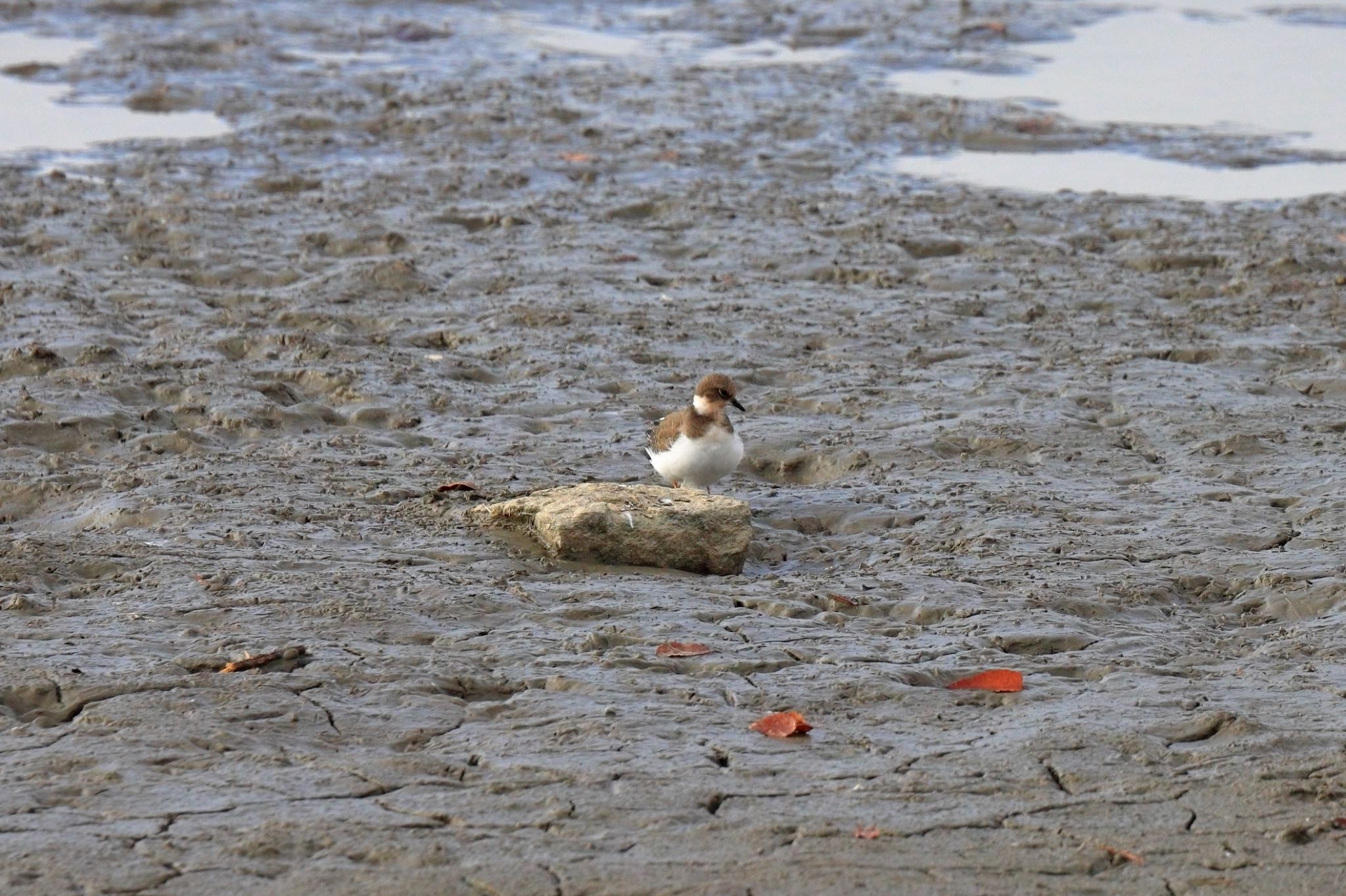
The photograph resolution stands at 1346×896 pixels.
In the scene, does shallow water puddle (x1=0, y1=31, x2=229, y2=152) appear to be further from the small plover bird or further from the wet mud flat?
the small plover bird

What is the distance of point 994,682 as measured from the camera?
18.9 ft

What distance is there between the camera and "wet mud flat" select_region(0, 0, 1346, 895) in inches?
187

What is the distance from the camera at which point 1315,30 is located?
19.5m

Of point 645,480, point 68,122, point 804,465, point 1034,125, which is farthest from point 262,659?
point 1034,125

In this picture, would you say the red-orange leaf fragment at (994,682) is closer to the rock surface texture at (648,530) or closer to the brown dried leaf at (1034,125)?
the rock surface texture at (648,530)

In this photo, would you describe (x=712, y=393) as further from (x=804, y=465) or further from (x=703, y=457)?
(x=804, y=465)

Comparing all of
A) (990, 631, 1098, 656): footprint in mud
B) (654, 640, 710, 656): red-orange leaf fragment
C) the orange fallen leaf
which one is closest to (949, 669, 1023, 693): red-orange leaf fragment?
(990, 631, 1098, 656): footprint in mud

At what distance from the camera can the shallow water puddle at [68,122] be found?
14.4 m

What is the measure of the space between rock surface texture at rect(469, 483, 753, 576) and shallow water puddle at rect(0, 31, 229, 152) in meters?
8.87

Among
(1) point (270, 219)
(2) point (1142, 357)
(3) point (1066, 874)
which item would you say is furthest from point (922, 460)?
(1) point (270, 219)

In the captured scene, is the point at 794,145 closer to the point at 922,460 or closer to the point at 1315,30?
the point at 922,460

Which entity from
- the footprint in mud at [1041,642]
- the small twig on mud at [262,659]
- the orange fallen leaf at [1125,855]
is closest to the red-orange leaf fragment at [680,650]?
the footprint in mud at [1041,642]

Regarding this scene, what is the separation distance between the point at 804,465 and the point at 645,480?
2.50ft

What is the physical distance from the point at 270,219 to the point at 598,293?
2787mm
